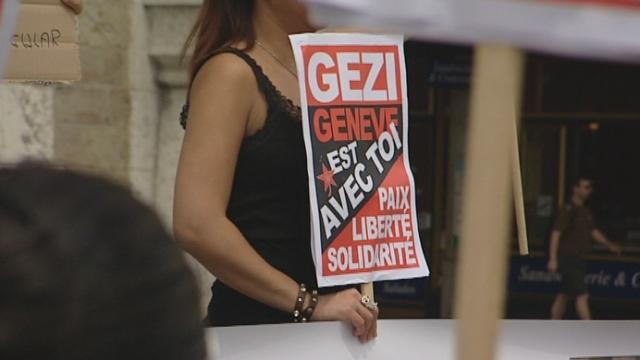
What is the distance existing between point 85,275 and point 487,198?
0.43 metres

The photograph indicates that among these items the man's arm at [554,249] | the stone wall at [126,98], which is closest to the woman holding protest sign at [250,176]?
the stone wall at [126,98]

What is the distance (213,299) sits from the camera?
7.25 feet

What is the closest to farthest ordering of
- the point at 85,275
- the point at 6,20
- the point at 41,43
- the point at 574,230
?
the point at 85,275 < the point at 6,20 < the point at 41,43 < the point at 574,230

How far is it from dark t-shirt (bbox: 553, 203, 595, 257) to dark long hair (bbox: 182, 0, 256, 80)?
6.30 meters

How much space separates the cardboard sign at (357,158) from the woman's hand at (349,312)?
3 centimetres

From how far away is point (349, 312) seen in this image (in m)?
2.14

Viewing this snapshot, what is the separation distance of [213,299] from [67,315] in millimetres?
1425

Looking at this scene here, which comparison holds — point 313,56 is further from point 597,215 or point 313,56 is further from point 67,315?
point 597,215

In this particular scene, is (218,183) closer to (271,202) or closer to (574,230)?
(271,202)

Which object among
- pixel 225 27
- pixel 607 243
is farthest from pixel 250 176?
pixel 607 243

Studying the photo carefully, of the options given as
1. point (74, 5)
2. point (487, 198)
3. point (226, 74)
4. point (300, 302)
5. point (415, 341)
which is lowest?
point (415, 341)

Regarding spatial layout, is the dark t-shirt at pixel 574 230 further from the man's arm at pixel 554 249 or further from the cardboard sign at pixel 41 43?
the cardboard sign at pixel 41 43

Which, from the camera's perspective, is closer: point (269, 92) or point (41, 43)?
point (269, 92)

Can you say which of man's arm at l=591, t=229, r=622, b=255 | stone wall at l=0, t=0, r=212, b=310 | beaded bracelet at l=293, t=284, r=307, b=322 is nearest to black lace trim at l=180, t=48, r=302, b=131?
beaded bracelet at l=293, t=284, r=307, b=322
